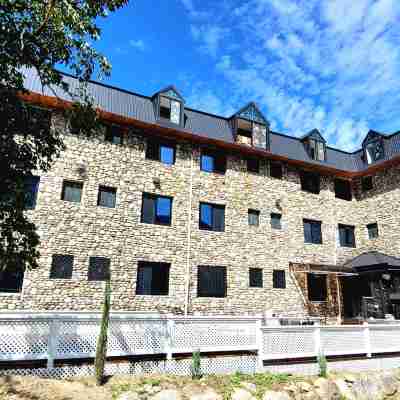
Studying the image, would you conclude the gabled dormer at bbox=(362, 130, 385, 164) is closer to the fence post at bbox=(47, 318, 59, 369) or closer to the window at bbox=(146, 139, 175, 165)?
the window at bbox=(146, 139, 175, 165)

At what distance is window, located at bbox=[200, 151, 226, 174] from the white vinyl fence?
33.7 feet

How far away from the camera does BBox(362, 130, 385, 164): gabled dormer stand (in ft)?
77.9

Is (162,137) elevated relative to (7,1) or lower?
elevated

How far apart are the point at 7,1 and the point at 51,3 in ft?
3.11

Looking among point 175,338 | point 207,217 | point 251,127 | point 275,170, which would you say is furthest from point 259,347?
point 251,127

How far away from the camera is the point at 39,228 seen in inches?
588

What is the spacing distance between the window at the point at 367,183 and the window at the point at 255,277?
10783mm

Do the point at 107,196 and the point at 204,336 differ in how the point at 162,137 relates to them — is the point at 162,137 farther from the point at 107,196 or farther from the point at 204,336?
the point at 204,336

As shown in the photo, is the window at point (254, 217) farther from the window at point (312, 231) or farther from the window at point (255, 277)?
the window at point (312, 231)

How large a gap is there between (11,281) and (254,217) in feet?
43.2

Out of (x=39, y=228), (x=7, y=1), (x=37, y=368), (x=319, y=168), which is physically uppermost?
(x=319, y=168)

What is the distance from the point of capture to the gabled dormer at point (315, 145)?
24047 millimetres

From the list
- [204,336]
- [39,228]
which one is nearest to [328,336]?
[204,336]

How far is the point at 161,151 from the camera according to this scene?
18.9m
